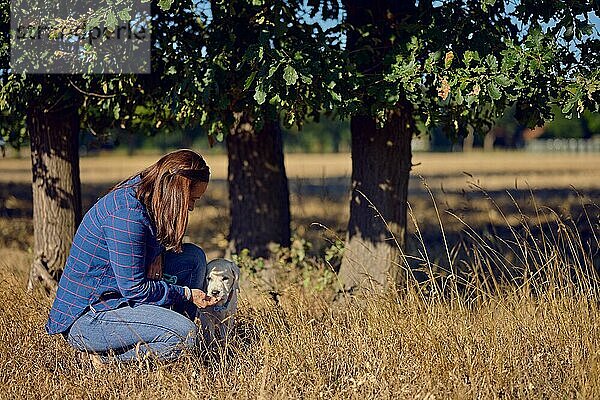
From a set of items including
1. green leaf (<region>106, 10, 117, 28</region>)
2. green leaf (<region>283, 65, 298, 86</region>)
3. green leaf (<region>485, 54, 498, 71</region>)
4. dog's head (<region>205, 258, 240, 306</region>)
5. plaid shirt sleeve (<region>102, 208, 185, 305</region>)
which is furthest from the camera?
green leaf (<region>485, 54, 498, 71</region>)

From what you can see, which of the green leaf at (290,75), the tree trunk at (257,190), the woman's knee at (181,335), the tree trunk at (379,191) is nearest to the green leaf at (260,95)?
the green leaf at (290,75)

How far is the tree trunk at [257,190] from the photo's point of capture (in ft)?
25.8

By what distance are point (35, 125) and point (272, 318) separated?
112 inches

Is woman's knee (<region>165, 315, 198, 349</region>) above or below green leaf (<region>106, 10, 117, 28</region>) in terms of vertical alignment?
below

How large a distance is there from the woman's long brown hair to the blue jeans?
15.3 inches

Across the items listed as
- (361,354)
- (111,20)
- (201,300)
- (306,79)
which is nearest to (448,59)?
(306,79)

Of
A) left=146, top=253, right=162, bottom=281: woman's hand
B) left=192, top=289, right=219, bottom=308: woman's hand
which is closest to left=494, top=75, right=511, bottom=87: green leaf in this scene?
left=192, top=289, right=219, bottom=308: woman's hand

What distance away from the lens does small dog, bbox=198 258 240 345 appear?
4.95 m

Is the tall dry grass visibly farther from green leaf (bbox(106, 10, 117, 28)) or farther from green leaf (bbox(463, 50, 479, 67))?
green leaf (bbox(106, 10, 117, 28))

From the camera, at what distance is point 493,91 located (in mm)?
5359

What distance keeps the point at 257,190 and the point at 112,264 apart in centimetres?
343

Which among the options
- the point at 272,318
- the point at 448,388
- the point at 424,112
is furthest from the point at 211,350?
the point at 424,112

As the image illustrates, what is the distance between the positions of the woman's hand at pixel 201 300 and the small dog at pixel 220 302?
16 cm

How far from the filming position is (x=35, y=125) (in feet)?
23.2
